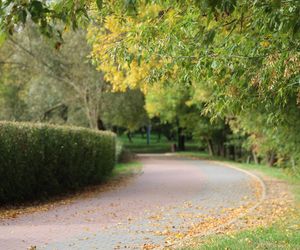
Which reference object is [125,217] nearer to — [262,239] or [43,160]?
[43,160]

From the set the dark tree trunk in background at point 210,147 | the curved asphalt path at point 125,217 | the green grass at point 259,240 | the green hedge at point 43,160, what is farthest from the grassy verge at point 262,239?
the dark tree trunk in background at point 210,147

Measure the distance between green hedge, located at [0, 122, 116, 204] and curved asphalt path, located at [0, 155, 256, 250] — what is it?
3.87ft

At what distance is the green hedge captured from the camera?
505 inches

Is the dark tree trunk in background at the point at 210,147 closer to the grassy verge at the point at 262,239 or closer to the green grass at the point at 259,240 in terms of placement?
the grassy verge at the point at 262,239

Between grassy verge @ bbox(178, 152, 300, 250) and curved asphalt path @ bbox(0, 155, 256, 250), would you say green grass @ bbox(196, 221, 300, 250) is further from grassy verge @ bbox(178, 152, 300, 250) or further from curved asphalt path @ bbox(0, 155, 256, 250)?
curved asphalt path @ bbox(0, 155, 256, 250)

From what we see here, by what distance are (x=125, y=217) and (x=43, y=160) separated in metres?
3.98

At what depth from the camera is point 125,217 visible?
447 inches

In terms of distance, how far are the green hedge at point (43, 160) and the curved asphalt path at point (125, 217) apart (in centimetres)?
118

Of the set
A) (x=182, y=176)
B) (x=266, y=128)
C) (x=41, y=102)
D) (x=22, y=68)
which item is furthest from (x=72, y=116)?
(x=266, y=128)

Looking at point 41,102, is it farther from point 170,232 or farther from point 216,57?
point 216,57

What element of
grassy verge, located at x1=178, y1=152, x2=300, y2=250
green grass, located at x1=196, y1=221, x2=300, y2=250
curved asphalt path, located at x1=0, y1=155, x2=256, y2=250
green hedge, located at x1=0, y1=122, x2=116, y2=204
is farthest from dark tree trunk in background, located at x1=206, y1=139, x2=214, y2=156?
green grass, located at x1=196, y1=221, x2=300, y2=250

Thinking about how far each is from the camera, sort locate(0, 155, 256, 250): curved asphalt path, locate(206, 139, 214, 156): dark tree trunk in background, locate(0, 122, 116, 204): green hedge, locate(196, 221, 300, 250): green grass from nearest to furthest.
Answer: locate(196, 221, 300, 250): green grass, locate(0, 155, 256, 250): curved asphalt path, locate(0, 122, 116, 204): green hedge, locate(206, 139, 214, 156): dark tree trunk in background

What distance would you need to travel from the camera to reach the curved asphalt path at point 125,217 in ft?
28.4

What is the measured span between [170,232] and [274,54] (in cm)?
428
